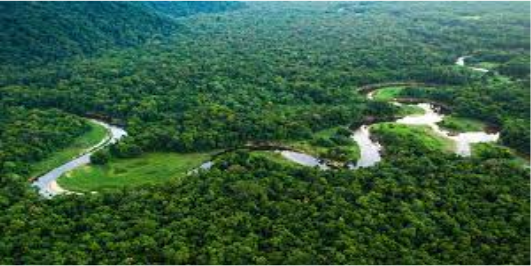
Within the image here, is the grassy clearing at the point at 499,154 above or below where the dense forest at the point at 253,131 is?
below

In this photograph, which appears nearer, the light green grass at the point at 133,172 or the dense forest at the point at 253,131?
the dense forest at the point at 253,131

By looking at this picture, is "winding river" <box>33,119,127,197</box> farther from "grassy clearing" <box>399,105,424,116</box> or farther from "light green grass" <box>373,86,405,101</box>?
"light green grass" <box>373,86,405,101</box>

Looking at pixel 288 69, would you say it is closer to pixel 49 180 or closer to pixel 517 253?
pixel 49 180

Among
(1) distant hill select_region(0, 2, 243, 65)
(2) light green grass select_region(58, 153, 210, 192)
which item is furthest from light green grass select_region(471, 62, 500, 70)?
(1) distant hill select_region(0, 2, 243, 65)

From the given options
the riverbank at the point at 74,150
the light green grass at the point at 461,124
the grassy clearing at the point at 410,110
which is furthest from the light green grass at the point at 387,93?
Answer: the riverbank at the point at 74,150

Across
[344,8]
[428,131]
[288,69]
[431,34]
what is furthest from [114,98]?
[344,8]

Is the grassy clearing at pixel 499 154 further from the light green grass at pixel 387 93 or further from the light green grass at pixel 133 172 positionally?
the light green grass at pixel 133 172
